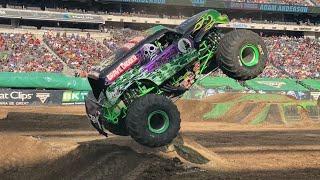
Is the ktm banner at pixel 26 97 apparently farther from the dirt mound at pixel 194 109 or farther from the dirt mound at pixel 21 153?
the dirt mound at pixel 21 153

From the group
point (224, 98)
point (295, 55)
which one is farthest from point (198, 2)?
point (224, 98)

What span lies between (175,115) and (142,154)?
162 cm

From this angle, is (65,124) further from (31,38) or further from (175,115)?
(31,38)

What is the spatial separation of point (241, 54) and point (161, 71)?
1765 mm

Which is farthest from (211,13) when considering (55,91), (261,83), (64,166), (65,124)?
(261,83)

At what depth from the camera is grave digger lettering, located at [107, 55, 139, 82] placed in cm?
909

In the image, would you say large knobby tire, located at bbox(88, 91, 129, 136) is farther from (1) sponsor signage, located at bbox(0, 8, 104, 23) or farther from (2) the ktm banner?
(1) sponsor signage, located at bbox(0, 8, 104, 23)

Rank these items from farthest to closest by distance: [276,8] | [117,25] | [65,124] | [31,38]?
[276,8], [117,25], [31,38], [65,124]

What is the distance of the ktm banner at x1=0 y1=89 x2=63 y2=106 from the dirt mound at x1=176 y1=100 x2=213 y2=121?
9.89m

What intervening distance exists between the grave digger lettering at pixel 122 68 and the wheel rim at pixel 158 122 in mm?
1112

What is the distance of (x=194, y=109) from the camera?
26.4m

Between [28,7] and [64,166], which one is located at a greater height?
[28,7]

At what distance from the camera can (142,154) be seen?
1012 cm

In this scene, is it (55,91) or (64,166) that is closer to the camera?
(64,166)
